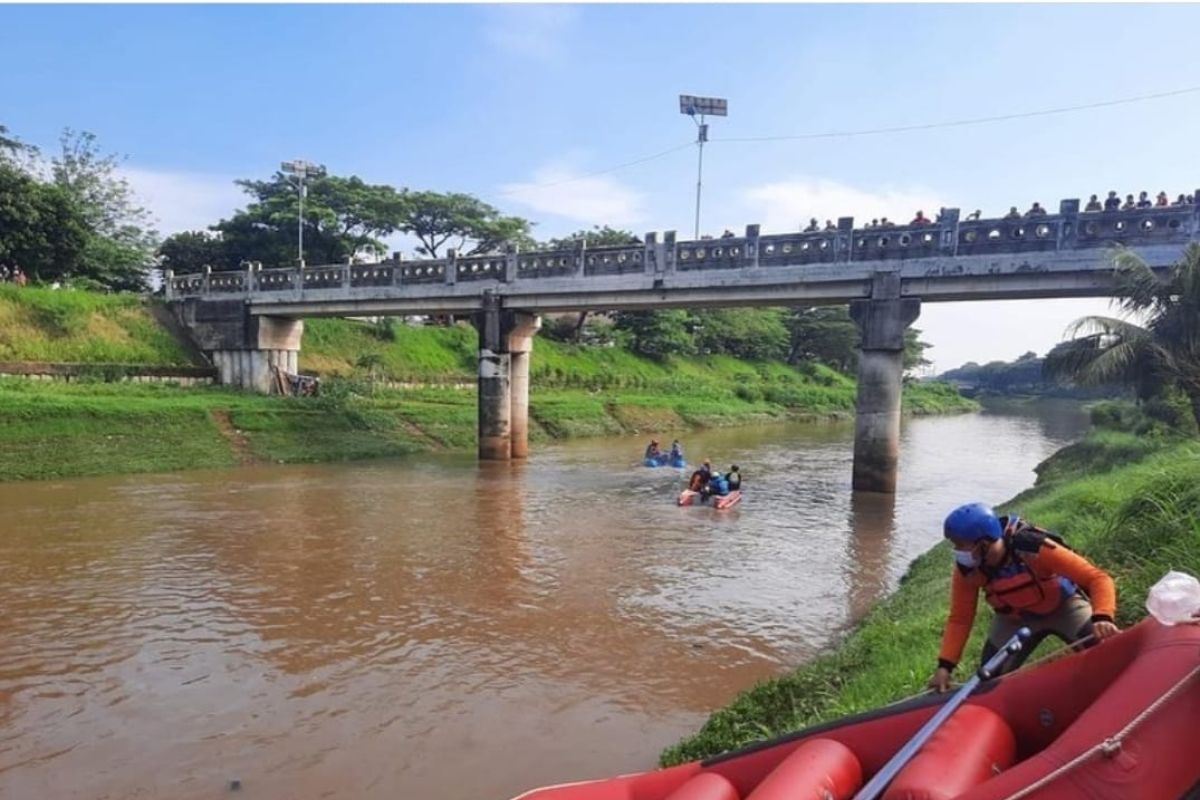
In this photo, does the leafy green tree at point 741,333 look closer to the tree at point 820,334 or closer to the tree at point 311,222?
the tree at point 820,334

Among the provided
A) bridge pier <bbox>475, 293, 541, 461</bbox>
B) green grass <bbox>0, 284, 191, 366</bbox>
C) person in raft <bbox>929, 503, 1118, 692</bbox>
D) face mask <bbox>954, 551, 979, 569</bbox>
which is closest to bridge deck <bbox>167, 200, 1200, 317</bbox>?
bridge pier <bbox>475, 293, 541, 461</bbox>

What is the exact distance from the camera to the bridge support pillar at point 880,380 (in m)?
20.2

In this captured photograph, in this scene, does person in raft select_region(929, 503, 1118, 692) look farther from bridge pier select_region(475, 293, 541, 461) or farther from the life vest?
bridge pier select_region(475, 293, 541, 461)

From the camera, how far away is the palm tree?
14875 millimetres

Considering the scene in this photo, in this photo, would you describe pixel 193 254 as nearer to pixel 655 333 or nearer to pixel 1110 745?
pixel 655 333

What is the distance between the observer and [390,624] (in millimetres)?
9992

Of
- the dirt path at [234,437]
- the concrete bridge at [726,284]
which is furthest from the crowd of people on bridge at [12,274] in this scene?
the dirt path at [234,437]

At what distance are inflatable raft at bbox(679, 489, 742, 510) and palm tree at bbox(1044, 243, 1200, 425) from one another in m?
7.37

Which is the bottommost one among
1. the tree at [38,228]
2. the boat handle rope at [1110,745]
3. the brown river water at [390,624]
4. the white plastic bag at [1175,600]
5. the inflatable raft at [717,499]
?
the brown river water at [390,624]

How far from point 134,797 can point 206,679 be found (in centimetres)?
232

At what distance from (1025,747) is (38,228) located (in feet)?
128

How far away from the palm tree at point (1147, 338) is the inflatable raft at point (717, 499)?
7374mm

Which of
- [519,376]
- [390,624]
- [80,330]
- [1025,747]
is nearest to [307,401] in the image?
[519,376]

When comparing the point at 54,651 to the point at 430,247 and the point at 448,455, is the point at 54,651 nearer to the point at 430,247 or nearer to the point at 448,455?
the point at 448,455
